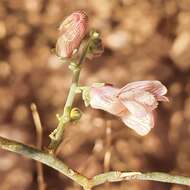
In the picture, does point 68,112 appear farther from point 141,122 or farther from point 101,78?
point 101,78

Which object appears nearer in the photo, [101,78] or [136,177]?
[136,177]

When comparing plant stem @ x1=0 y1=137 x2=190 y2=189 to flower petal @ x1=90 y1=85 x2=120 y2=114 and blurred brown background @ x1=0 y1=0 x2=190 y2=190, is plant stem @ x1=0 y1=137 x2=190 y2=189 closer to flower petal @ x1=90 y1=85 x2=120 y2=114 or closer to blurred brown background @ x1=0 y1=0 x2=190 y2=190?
flower petal @ x1=90 y1=85 x2=120 y2=114

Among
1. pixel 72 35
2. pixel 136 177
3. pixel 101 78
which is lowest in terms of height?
pixel 136 177

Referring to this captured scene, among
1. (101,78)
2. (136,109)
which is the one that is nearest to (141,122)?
(136,109)

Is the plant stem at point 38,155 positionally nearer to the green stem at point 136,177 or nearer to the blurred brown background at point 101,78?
the green stem at point 136,177

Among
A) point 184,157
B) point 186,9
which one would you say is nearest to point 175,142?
point 184,157

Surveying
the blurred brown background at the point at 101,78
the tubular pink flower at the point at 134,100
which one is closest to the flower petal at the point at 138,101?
the tubular pink flower at the point at 134,100

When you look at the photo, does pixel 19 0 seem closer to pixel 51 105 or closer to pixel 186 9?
pixel 51 105
